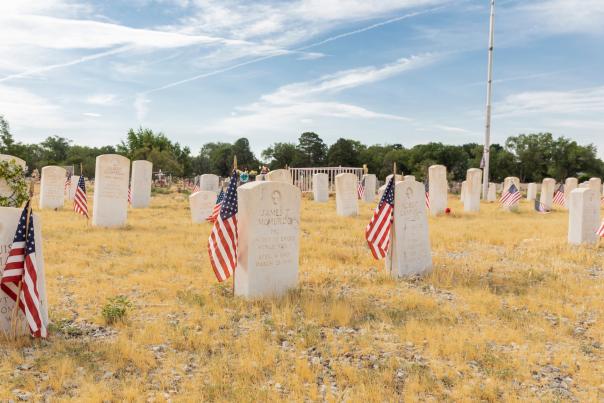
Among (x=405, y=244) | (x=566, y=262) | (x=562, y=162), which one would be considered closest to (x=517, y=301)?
(x=405, y=244)

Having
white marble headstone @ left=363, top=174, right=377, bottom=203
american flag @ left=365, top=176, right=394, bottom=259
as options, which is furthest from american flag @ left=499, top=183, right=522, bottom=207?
american flag @ left=365, top=176, right=394, bottom=259

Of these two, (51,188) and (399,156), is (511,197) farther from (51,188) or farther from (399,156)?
(399,156)

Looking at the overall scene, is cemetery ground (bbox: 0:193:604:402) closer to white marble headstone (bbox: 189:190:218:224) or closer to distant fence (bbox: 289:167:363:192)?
white marble headstone (bbox: 189:190:218:224)

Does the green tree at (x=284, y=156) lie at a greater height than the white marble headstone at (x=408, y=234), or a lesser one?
greater

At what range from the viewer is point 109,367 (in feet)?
16.5

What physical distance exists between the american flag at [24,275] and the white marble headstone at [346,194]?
14500mm

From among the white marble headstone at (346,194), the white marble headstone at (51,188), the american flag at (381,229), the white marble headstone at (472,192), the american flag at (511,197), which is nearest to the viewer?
the american flag at (381,229)

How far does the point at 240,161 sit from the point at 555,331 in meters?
76.4

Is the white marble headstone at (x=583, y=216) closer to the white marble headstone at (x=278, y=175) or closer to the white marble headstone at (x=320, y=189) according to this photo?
the white marble headstone at (x=278, y=175)

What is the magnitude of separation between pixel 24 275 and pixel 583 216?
493 inches

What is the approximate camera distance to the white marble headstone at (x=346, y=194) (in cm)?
1927

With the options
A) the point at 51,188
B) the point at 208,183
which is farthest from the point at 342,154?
the point at 51,188

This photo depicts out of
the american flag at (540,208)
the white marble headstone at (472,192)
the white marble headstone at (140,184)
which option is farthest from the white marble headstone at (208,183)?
the american flag at (540,208)

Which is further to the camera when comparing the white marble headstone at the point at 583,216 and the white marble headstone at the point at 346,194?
the white marble headstone at the point at 346,194
